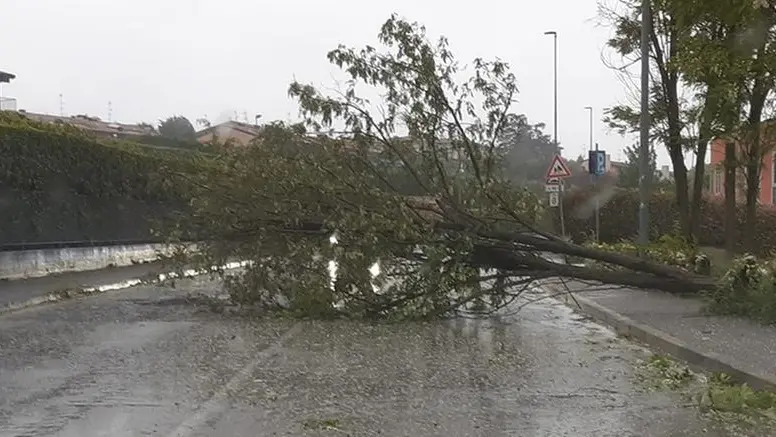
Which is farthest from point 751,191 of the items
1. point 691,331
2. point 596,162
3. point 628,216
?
point 628,216

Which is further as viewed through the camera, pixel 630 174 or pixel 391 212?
pixel 630 174

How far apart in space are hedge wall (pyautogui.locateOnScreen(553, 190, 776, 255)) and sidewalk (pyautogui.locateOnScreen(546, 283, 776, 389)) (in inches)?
630

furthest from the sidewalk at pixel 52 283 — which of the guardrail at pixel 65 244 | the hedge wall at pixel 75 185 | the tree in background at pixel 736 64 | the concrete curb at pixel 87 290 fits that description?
the tree in background at pixel 736 64

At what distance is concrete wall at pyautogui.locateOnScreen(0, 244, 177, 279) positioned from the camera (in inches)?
763

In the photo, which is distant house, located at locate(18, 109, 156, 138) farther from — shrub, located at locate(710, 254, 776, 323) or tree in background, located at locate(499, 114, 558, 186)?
shrub, located at locate(710, 254, 776, 323)

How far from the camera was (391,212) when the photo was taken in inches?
560

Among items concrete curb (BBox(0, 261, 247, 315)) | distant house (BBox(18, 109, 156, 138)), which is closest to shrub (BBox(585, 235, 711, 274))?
concrete curb (BBox(0, 261, 247, 315))

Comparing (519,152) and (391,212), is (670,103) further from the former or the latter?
(391,212)

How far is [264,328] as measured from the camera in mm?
13367

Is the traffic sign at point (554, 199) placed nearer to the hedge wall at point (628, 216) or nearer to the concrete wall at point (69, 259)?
the hedge wall at point (628, 216)

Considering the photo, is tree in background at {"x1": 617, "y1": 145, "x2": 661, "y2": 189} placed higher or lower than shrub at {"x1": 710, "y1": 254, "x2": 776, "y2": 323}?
higher

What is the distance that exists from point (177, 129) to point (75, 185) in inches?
592

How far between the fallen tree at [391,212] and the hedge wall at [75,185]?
174cm

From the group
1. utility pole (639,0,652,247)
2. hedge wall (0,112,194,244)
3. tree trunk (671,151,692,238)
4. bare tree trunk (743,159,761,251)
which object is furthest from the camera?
tree trunk (671,151,692,238)
